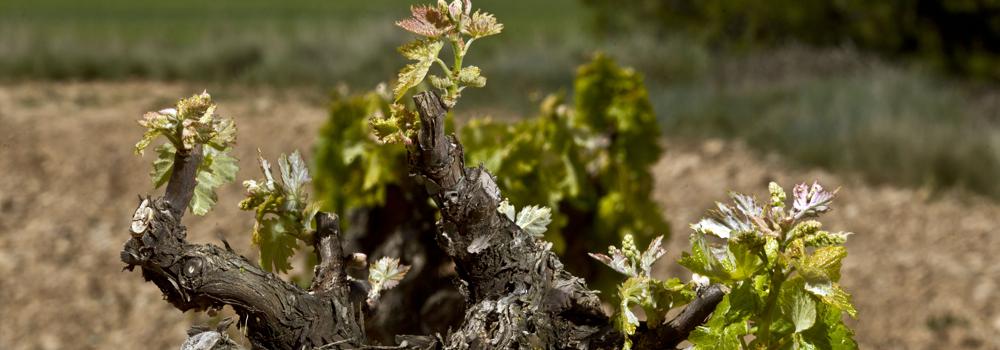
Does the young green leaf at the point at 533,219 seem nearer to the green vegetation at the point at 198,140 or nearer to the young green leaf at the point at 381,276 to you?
the young green leaf at the point at 381,276

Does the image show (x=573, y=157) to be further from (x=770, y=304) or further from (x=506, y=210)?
(x=770, y=304)

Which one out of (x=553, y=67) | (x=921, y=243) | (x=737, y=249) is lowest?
(x=737, y=249)

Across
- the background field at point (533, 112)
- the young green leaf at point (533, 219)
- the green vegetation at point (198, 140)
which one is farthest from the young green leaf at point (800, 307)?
the background field at point (533, 112)

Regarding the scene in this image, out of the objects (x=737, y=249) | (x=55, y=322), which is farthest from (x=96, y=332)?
(x=737, y=249)

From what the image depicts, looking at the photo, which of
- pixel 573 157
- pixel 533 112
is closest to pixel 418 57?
pixel 573 157

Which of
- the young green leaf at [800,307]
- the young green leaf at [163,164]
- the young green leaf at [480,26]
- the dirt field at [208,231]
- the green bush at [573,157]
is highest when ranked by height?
the dirt field at [208,231]

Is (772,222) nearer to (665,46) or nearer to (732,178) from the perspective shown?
(732,178)
